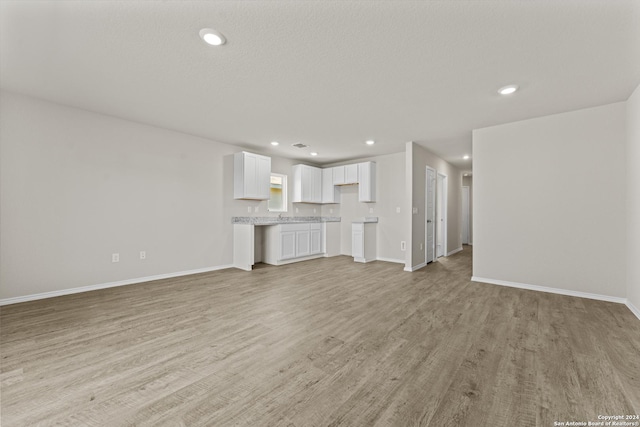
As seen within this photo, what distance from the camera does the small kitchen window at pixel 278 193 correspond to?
6.40 m

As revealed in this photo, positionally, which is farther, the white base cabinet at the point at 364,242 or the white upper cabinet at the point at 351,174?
the white upper cabinet at the point at 351,174

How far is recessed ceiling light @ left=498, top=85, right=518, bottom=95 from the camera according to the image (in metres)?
2.89

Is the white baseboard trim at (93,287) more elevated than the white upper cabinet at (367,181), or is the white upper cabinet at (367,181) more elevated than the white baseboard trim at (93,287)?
the white upper cabinet at (367,181)

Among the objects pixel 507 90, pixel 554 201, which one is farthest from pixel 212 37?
pixel 554 201

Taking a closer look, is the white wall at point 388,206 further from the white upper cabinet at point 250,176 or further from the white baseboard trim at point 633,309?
the white baseboard trim at point 633,309

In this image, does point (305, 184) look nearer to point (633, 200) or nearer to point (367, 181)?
point (367, 181)

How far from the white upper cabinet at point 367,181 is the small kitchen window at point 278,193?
6.28 ft

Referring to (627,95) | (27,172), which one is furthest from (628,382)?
(27,172)

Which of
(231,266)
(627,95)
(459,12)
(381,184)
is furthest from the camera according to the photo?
(381,184)

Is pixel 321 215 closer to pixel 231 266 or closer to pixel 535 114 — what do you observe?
pixel 231 266

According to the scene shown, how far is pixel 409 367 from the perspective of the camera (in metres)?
1.88

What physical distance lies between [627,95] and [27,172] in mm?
7435

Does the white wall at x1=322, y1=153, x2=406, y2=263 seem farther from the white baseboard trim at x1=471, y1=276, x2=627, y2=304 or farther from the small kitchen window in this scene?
the white baseboard trim at x1=471, y1=276, x2=627, y2=304

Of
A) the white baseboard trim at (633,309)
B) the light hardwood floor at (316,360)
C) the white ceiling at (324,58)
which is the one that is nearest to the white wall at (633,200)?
the white baseboard trim at (633,309)
